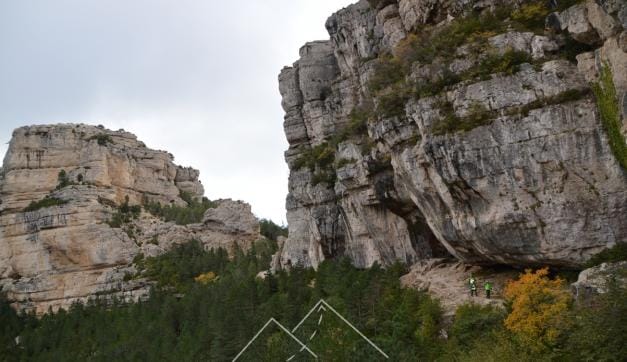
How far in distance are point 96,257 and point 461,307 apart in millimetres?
68997

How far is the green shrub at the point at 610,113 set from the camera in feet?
91.7

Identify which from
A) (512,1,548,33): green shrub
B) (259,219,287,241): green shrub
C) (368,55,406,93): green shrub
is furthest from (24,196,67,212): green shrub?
(512,1,548,33): green shrub

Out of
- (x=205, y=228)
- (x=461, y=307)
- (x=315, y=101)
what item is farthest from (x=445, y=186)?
(x=205, y=228)

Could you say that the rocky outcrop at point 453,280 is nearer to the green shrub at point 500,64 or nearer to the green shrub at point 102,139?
the green shrub at point 500,64

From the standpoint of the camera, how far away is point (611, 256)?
28516mm

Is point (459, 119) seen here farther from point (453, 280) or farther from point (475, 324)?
point (475, 324)

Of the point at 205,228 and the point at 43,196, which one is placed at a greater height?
the point at 43,196

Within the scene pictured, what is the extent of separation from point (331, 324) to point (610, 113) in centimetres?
1935

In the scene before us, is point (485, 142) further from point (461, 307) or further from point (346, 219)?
point (346, 219)

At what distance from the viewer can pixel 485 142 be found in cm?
3189

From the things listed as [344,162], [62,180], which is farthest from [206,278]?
[62,180]

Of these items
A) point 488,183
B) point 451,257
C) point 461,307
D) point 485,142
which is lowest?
point 461,307

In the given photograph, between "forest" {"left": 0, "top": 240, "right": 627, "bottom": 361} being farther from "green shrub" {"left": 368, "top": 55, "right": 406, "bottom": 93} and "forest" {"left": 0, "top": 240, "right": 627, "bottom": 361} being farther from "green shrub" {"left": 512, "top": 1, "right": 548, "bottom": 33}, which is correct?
"green shrub" {"left": 512, "top": 1, "right": 548, "bottom": 33}

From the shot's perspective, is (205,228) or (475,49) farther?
(205,228)
